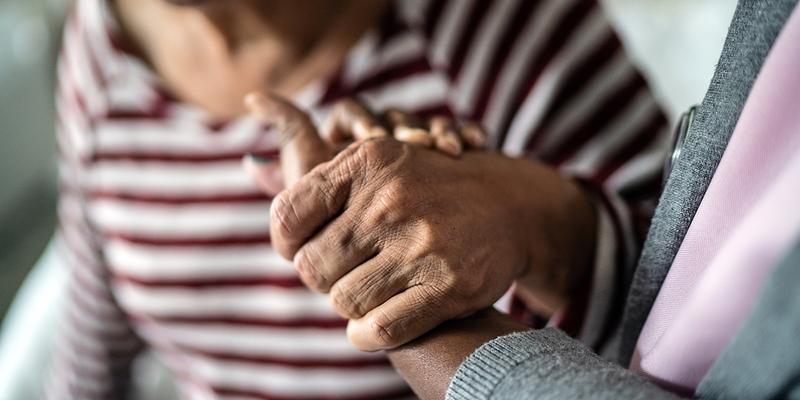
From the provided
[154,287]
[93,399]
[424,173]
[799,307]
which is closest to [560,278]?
[424,173]

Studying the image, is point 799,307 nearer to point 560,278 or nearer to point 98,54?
point 560,278

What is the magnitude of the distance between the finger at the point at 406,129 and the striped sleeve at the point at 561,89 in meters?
0.15

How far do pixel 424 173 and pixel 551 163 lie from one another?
0.24 meters

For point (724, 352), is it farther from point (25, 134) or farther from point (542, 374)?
point (25, 134)

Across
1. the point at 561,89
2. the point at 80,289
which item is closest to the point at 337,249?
the point at 561,89

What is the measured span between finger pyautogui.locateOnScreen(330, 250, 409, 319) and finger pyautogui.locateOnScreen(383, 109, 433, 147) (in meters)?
0.07

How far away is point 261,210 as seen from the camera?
2.07 ft

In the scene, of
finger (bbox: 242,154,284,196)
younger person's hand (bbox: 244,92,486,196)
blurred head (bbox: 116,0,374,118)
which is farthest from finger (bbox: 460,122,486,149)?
blurred head (bbox: 116,0,374,118)

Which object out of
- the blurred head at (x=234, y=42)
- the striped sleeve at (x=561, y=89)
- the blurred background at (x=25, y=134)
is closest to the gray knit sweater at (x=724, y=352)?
the striped sleeve at (x=561, y=89)

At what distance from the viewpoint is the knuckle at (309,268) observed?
365mm

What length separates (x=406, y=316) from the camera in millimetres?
348

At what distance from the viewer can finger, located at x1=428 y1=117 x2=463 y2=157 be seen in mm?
409

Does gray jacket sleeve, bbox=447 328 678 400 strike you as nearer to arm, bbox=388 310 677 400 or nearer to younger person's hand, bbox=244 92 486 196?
arm, bbox=388 310 677 400

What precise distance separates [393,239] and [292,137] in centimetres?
9
